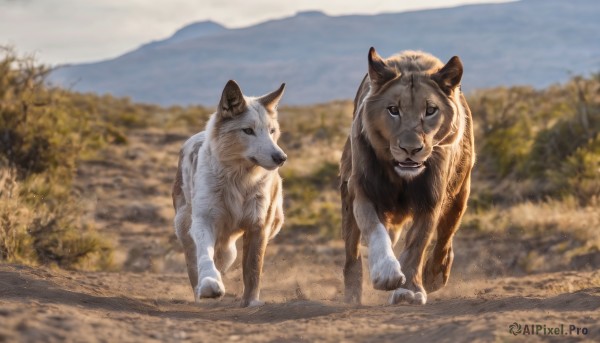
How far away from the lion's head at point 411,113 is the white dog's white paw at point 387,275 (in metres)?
0.74

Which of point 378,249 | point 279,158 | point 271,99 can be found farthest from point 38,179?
point 378,249

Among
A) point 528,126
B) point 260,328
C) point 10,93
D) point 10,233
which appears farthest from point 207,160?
point 528,126

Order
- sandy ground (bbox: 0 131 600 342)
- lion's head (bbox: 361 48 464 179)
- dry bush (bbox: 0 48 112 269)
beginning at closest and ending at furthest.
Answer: sandy ground (bbox: 0 131 600 342) → lion's head (bbox: 361 48 464 179) → dry bush (bbox: 0 48 112 269)

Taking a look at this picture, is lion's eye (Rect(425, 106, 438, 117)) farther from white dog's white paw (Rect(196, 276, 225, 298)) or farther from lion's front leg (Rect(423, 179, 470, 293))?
white dog's white paw (Rect(196, 276, 225, 298))

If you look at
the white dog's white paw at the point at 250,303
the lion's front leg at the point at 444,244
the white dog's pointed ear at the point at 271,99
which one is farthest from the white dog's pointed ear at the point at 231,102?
the lion's front leg at the point at 444,244

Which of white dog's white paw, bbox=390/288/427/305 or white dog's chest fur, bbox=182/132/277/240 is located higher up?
white dog's chest fur, bbox=182/132/277/240

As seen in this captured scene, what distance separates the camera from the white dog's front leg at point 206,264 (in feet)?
22.4

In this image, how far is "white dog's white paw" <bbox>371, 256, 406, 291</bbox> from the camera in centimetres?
645

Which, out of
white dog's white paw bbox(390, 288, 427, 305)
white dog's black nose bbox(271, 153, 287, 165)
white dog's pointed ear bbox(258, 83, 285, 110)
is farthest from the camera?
white dog's pointed ear bbox(258, 83, 285, 110)

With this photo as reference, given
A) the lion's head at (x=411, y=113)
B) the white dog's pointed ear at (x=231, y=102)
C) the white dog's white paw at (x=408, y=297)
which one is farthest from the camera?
the white dog's pointed ear at (x=231, y=102)

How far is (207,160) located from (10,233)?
384 centimetres

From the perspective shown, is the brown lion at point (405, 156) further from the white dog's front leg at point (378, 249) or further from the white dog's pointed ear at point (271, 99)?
the white dog's pointed ear at point (271, 99)

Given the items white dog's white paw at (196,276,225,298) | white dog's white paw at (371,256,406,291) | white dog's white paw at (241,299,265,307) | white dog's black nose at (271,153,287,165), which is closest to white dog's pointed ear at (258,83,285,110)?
white dog's black nose at (271,153,287,165)

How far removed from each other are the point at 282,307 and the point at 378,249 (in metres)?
0.84
